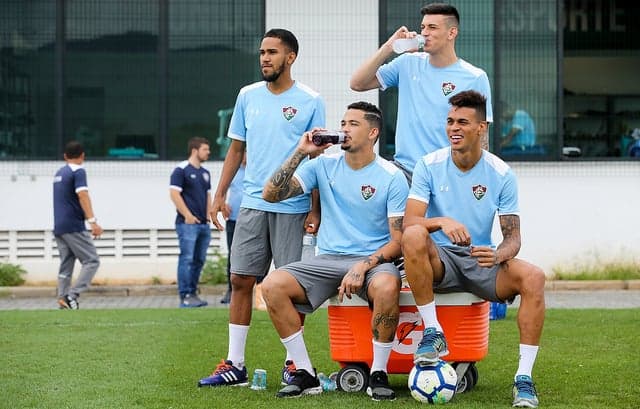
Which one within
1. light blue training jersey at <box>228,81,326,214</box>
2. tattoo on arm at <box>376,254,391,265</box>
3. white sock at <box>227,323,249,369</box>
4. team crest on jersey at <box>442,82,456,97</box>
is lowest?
white sock at <box>227,323,249,369</box>

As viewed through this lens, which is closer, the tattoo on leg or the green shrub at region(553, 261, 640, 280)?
the tattoo on leg

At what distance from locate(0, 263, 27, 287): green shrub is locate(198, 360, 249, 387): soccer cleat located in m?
10.9

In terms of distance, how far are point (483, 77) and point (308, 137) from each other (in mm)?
1358

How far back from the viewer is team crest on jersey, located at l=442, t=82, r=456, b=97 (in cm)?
843

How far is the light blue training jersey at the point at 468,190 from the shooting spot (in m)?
7.93

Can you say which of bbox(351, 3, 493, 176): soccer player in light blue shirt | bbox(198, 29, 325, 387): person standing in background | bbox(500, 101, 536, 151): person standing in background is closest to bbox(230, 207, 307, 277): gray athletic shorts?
bbox(198, 29, 325, 387): person standing in background

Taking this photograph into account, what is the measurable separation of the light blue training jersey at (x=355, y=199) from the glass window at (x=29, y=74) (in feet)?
38.7

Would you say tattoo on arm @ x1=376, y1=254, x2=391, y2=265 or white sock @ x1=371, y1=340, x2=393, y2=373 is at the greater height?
tattoo on arm @ x1=376, y1=254, x2=391, y2=265

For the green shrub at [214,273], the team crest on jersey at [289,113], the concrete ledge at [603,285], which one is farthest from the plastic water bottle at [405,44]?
the concrete ledge at [603,285]

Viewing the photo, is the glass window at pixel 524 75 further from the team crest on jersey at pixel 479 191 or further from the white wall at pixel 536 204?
the team crest on jersey at pixel 479 191

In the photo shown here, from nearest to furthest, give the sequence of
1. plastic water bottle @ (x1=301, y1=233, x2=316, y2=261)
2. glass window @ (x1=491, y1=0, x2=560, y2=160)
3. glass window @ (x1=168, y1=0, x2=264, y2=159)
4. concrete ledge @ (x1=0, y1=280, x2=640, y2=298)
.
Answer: plastic water bottle @ (x1=301, y1=233, x2=316, y2=261), concrete ledge @ (x1=0, y1=280, x2=640, y2=298), glass window @ (x1=168, y1=0, x2=264, y2=159), glass window @ (x1=491, y1=0, x2=560, y2=160)

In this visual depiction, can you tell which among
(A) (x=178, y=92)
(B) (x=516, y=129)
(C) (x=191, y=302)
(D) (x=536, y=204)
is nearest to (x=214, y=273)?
(C) (x=191, y=302)

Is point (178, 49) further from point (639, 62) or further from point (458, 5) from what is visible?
point (639, 62)

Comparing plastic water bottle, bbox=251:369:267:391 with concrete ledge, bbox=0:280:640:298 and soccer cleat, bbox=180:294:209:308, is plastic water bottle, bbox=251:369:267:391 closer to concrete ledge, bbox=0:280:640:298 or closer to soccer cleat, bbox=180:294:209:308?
soccer cleat, bbox=180:294:209:308
